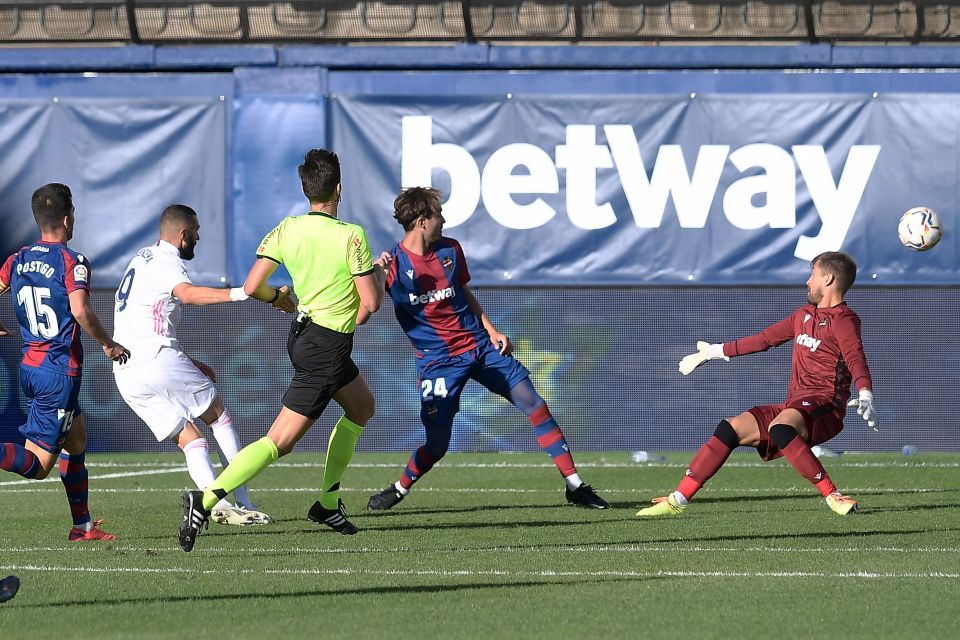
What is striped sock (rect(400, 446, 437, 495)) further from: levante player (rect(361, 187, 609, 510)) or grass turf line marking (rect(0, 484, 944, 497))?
grass turf line marking (rect(0, 484, 944, 497))

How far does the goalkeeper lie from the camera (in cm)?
924

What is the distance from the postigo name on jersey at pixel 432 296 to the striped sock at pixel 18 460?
2633 millimetres

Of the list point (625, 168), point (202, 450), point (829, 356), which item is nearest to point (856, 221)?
point (625, 168)

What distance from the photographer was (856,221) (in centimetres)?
1534

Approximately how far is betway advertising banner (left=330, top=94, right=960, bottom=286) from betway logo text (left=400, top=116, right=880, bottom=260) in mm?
14

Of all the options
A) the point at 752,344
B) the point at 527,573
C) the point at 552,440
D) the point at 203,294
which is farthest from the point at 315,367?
the point at 752,344

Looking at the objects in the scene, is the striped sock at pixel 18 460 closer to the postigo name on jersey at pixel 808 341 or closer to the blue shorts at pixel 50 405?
the blue shorts at pixel 50 405

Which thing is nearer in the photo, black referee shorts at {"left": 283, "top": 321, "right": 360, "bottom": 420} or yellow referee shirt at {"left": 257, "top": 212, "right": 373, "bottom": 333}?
black referee shorts at {"left": 283, "top": 321, "right": 360, "bottom": 420}

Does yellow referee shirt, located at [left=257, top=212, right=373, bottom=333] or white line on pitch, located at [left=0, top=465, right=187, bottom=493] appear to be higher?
yellow referee shirt, located at [left=257, top=212, right=373, bottom=333]

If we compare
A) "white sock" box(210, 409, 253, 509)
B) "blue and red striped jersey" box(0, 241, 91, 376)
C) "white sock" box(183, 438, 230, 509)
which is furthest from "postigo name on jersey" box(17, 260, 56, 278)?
"white sock" box(210, 409, 253, 509)

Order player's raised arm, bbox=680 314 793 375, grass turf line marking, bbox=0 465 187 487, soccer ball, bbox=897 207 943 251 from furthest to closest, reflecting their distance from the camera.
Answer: grass turf line marking, bbox=0 465 187 487 → soccer ball, bbox=897 207 943 251 → player's raised arm, bbox=680 314 793 375

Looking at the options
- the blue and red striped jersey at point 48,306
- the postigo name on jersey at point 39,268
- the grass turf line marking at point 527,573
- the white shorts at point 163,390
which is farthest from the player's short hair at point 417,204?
the grass turf line marking at point 527,573

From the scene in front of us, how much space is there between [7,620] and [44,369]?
2.85 metres

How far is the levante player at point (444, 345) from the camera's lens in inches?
394
